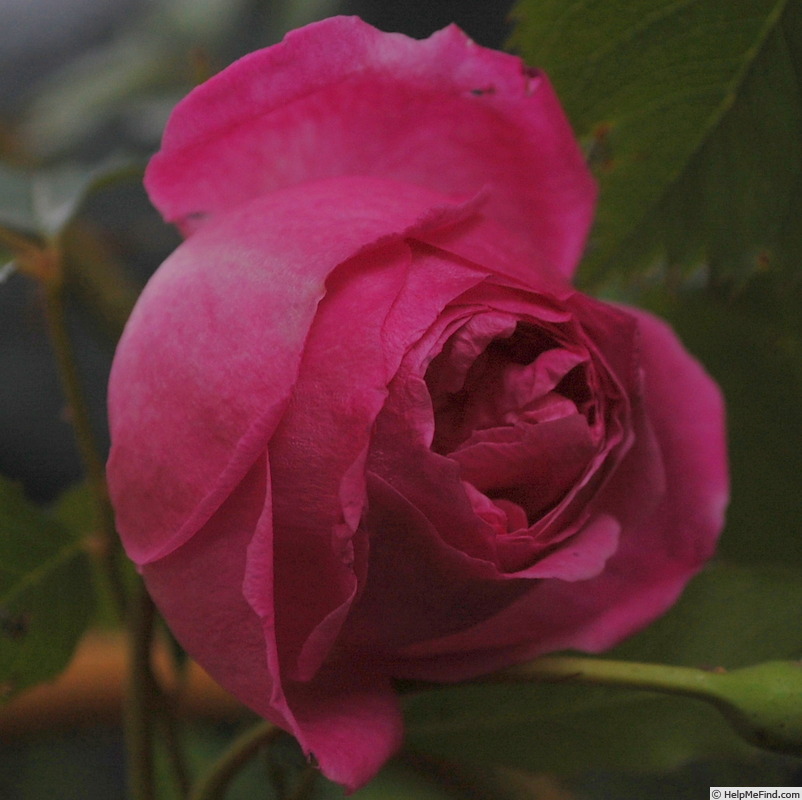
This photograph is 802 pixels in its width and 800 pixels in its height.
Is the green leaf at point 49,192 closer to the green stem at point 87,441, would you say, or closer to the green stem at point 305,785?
the green stem at point 87,441

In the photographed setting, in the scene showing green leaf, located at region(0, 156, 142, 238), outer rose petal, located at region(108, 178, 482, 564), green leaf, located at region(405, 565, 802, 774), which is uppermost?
outer rose petal, located at region(108, 178, 482, 564)

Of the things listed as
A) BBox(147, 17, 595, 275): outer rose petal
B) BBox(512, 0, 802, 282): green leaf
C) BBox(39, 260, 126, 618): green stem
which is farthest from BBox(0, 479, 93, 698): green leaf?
BBox(512, 0, 802, 282): green leaf

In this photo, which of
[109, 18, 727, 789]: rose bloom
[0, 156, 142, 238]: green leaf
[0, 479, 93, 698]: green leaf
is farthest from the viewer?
[0, 156, 142, 238]: green leaf

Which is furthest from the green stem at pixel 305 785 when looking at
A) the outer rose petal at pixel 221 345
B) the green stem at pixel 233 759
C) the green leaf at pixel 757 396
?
the green leaf at pixel 757 396

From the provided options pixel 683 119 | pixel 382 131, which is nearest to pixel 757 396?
pixel 683 119

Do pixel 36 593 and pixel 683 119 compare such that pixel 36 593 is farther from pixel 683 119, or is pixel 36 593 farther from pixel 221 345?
pixel 683 119

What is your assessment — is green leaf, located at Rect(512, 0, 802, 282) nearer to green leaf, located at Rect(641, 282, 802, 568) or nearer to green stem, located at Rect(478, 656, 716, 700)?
green leaf, located at Rect(641, 282, 802, 568)

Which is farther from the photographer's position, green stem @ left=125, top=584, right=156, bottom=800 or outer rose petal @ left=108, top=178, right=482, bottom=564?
green stem @ left=125, top=584, right=156, bottom=800
